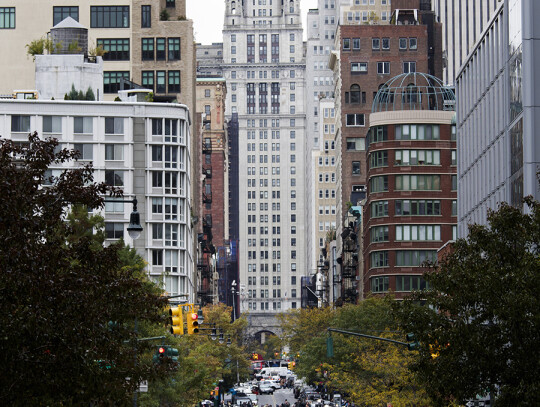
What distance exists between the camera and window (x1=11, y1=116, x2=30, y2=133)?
370 ft

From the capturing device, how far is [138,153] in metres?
117

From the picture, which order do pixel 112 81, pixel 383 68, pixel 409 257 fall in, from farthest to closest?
1. pixel 383 68
2. pixel 112 81
3. pixel 409 257

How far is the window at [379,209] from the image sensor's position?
122m

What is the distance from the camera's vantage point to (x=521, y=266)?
36.8 metres

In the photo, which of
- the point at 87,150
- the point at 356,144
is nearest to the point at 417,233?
the point at 87,150

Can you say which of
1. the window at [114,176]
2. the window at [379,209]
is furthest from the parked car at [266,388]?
the window at [114,176]

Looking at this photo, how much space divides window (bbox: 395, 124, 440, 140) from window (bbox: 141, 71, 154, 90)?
2942 centimetres

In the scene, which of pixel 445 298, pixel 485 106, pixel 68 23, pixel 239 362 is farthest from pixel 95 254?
pixel 239 362

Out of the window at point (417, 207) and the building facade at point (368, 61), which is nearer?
the window at point (417, 207)

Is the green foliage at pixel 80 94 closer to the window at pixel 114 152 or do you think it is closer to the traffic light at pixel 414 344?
the window at pixel 114 152

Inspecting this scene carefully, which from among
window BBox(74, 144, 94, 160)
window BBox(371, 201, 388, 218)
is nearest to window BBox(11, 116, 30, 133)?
window BBox(74, 144, 94, 160)

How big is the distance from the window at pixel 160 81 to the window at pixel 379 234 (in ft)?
95.5

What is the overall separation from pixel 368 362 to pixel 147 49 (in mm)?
64134

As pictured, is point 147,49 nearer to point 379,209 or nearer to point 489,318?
point 379,209
